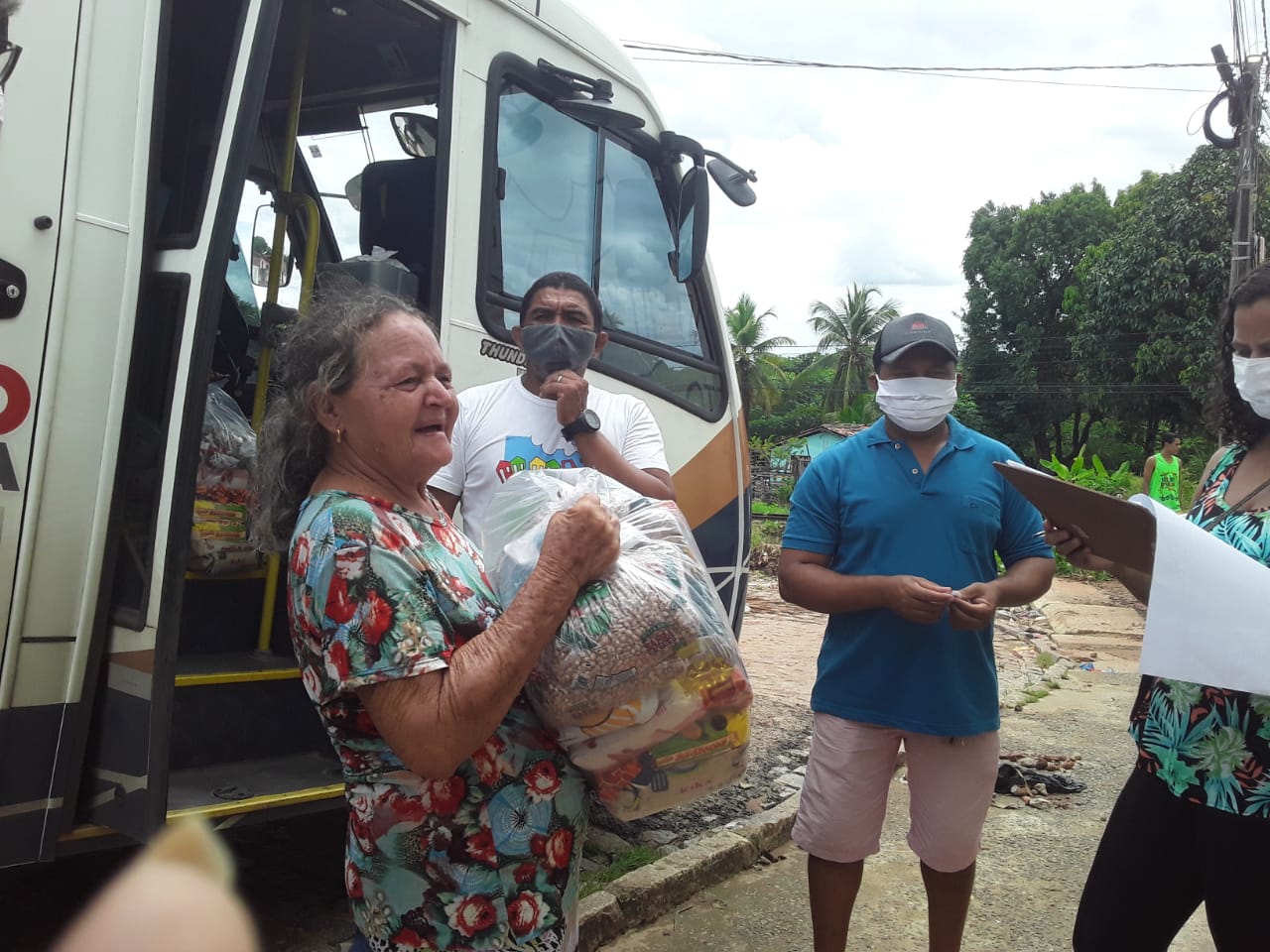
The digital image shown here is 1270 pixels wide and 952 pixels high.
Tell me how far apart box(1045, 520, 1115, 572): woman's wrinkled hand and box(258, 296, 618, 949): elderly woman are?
1267 millimetres

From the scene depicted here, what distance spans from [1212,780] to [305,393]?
1886 mm

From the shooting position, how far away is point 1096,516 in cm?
207

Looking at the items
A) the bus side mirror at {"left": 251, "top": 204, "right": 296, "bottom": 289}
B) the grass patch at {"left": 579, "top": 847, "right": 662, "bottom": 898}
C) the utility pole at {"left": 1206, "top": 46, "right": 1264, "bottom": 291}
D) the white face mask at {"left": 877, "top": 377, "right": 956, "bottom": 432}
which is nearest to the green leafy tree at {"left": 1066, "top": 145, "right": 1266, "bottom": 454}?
the utility pole at {"left": 1206, "top": 46, "right": 1264, "bottom": 291}

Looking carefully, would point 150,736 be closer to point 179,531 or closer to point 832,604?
point 179,531

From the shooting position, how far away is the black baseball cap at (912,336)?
9.18 ft

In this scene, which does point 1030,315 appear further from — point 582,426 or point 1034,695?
point 582,426

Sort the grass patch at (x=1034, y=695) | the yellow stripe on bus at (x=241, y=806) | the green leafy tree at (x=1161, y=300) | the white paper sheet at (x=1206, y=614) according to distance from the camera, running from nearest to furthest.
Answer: the white paper sheet at (x=1206, y=614), the yellow stripe on bus at (x=241, y=806), the grass patch at (x=1034, y=695), the green leafy tree at (x=1161, y=300)

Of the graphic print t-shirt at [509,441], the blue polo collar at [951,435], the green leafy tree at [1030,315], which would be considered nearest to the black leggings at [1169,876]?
the blue polo collar at [951,435]

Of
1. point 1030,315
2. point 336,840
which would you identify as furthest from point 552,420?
point 1030,315

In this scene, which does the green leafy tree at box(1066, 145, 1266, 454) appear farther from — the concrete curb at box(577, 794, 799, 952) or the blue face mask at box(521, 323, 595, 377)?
the blue face mask at box(521, 323, 595, 377)

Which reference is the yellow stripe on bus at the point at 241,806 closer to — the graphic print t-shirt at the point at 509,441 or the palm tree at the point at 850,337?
the graphic print t-shirt at the point at 509,441

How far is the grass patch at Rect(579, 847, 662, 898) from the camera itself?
352cm

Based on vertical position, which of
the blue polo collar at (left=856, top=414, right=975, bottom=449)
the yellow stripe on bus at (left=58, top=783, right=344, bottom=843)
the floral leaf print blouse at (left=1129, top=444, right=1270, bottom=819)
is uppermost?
the blue polo collar at (left=856, top=414, right=975, bottom=449)

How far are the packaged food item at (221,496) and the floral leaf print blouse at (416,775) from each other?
158cm
